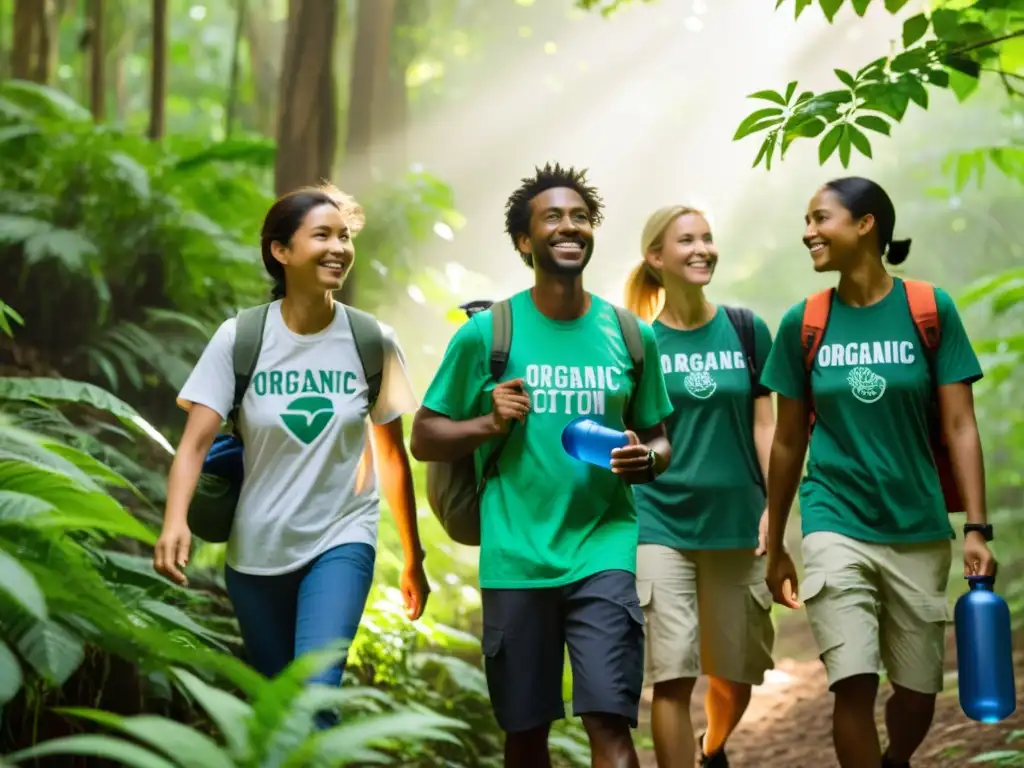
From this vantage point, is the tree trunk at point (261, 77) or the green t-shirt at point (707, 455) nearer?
the green t-shirt at point (707, 455)

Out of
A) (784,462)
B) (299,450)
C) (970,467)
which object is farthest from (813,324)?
(299,450)

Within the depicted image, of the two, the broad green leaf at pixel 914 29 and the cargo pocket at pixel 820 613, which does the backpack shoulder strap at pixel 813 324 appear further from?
the broad green leaf at pixel 914 29

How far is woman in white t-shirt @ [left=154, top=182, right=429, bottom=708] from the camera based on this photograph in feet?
15.8

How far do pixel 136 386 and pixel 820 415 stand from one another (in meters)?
4.61

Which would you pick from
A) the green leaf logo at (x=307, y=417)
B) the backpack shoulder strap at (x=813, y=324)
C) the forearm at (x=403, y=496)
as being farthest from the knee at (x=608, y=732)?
the backpack shoulder strap at (x=813, y=324)

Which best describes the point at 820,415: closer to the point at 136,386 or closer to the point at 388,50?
the point at 136,386

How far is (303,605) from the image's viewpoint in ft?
15.8

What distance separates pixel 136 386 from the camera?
324 inches

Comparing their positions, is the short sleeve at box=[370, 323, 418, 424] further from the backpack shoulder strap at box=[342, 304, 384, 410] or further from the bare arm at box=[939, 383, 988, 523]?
the bare arm at box=[939, 383, 988, 523]

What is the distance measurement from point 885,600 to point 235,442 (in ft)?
9.35

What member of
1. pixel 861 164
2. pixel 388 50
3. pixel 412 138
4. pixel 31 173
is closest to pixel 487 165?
pixel 412 138

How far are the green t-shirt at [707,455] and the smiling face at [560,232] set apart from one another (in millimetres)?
1153

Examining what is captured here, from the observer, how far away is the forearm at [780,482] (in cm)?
574

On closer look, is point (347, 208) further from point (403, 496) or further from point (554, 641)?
point (554, 641)
